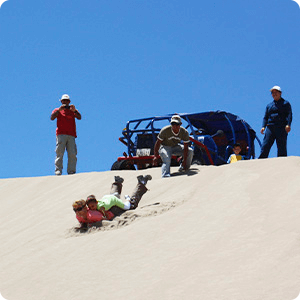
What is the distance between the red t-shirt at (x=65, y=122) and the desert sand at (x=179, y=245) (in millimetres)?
2700

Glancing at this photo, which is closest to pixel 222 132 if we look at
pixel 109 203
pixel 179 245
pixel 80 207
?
pixel 109 203

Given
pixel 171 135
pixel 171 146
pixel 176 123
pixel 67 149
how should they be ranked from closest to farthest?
pixel 176 123 < pixel 171 135 < pixel 171 146 < pixel 67 149

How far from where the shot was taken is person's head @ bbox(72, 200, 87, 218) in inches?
274

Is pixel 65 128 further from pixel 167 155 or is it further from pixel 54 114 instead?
pixel 167 155

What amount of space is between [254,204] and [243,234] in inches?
39.4

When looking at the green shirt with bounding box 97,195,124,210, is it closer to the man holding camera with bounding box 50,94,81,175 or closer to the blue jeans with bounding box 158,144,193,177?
the blue jeans with bounding box 158,144,193,177

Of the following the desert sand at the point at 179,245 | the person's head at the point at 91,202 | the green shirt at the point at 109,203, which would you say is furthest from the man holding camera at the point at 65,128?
the person's head at the point at 91,202

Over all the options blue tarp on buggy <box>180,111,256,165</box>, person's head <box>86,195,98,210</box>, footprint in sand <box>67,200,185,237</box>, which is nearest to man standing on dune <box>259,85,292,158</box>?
footprint in sand <box>67,200,185,237</box>

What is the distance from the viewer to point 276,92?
942cm

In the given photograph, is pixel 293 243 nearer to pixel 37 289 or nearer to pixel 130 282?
pixel 130 282

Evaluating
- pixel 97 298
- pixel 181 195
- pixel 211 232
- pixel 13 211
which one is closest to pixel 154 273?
pixel 97 298

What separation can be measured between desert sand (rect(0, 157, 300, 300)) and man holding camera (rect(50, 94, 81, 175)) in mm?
2552

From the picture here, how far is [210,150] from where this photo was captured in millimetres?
12664

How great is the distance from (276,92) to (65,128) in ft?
14.2
